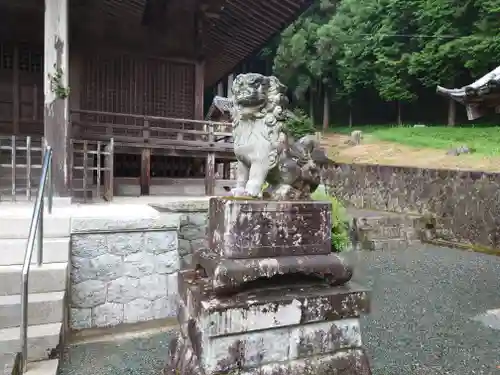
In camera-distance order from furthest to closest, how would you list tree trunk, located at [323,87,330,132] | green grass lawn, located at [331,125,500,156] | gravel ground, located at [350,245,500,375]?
tree trunk, located at [323,87,330,132], green grass lawn, located at [331,125,500,156], gravel ground, located at [350,245,500,375]

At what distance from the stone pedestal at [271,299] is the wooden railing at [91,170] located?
4265mm

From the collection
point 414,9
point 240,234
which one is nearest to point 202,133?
point 240,234

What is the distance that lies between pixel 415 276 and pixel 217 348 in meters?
6.06

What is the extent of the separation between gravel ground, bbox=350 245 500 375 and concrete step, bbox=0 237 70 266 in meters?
3.26

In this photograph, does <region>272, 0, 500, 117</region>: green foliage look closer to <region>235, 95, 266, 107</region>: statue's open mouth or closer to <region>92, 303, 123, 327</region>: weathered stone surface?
<region>235, 95, 266, 107</region>: statue's open mouth

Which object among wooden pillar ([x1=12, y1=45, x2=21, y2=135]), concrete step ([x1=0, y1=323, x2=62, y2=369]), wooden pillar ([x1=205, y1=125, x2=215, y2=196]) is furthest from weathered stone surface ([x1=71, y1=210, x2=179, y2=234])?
wooden pillar ([x1=12, y1=45, x2=21, y2=135])

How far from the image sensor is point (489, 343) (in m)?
4.29

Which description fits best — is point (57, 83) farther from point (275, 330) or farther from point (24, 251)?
point (275, 330)

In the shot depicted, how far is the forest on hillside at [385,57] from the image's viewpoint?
792 inches

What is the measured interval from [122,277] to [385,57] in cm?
2317

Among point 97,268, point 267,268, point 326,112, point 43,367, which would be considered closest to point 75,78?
point 97,268

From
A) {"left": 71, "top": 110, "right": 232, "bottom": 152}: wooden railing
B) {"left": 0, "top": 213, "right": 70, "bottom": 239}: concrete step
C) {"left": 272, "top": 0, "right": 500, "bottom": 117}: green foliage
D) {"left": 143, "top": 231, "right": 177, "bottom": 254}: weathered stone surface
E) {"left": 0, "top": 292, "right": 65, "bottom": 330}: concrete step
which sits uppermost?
{"left": 272, "top": 0, "right": 500, "bottom": 117}: green foliage

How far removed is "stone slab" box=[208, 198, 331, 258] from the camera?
2.32m

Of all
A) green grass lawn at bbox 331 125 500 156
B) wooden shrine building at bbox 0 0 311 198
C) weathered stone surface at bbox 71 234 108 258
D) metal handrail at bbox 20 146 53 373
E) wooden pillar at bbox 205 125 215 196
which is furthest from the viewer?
green grass lawn at bbox 331 125 500 156
